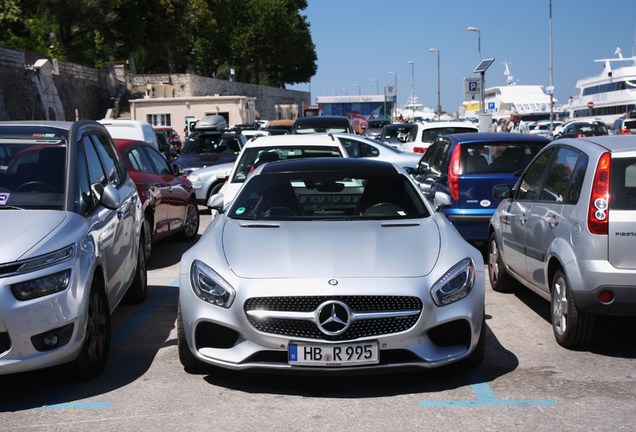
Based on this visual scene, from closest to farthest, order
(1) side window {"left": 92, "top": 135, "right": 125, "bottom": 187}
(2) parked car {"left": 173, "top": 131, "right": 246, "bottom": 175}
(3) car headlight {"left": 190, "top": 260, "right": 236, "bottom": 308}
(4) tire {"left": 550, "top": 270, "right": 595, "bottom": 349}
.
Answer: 1. (3) car headlight {"left": 190, "top": 260, "right": 236, "bottom": 308}
2. (4) tire {"left": 550, "top": 270, "right": 595, "bottom": 349}
3. (1) side window {"left": 92, "top": 135, "right": 125, "bottom": 187}
4. (2) parked car {"left": 173, "top": 131, "right": 246, "bottom": 175}

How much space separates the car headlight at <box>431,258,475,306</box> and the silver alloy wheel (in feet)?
3.90

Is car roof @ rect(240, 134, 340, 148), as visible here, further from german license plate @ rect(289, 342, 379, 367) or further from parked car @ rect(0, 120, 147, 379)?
german license plate @ rect(289, 342, 379, 367)

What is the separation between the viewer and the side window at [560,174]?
6.90 metres

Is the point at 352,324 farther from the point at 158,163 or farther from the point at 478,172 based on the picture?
the point at 158,163

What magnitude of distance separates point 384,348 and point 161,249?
793 cm

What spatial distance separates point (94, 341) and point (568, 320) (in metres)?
3.23

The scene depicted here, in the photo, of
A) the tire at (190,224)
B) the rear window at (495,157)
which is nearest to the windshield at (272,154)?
the tire at (190,224)

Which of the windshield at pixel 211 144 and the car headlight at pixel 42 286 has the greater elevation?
the windshield at pixel 211 144

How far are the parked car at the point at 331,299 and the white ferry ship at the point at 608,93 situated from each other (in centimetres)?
6826

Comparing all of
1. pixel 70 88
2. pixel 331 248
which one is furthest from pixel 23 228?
pixel 70 88

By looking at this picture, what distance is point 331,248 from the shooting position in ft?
18.6

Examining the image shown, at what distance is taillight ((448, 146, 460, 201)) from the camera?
10.7 m

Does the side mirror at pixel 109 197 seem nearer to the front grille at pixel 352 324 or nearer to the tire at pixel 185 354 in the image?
the tire at pixel 185 354

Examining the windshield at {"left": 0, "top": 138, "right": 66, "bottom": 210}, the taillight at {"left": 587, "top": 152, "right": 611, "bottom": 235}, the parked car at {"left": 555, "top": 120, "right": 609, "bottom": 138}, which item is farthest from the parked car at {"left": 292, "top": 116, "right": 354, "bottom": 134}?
the parked car at {"left": 555, "top": 120, "right": 609, "bottom": 138}
